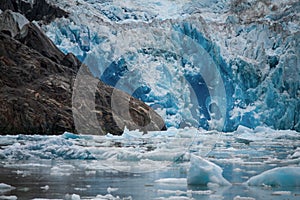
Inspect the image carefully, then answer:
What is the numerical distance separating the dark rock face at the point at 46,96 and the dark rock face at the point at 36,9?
497 centimetres

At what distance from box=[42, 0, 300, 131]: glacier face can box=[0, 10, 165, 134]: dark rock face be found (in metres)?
3.84

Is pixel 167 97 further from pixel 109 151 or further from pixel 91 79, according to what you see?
pixel 109 151

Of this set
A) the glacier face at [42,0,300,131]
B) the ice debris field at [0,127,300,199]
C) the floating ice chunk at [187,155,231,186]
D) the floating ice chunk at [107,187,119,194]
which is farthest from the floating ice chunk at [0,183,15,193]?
the glacier face at [42,0,300,131]

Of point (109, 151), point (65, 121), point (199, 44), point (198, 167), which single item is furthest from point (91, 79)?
point (198, 167)

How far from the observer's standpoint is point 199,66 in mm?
31688

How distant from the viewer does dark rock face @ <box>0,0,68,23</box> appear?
32.3m

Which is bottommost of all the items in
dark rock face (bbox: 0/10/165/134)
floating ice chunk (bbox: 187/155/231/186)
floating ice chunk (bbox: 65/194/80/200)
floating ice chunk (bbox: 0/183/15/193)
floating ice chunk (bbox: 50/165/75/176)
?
floating ice chunk (bbox: 50/165/75/176)

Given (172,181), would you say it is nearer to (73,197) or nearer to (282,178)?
(282,178)

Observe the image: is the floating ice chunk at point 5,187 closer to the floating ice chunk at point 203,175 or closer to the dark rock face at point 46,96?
the floating ice chunk at point 203,175

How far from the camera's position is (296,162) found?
9773 millimetres

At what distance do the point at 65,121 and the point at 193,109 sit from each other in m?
11.5

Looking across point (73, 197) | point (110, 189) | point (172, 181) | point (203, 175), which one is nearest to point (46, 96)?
point (172, 181)

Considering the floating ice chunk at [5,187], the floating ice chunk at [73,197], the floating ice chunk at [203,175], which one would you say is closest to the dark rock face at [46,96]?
the floating ice chunk at [5,187]

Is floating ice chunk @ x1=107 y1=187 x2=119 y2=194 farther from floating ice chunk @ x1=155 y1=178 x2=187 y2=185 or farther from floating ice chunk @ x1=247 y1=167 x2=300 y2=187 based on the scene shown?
floating ice chunk @ x1=247 y1=167 x2=300 y2=187
